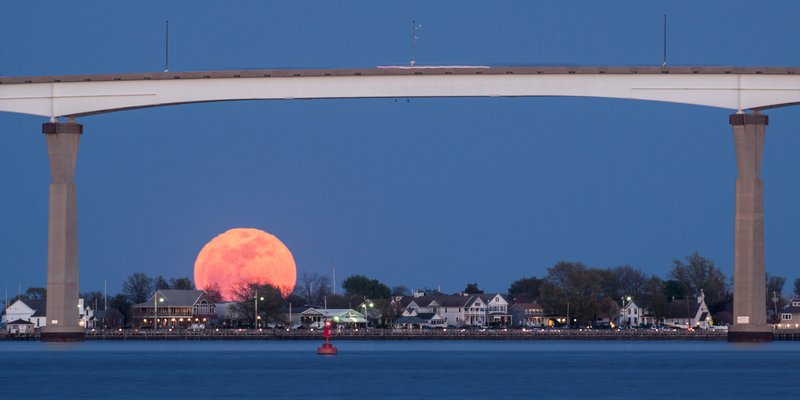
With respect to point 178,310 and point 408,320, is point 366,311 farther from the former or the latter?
point 178,310

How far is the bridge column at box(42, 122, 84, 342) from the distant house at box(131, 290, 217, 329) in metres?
79.0

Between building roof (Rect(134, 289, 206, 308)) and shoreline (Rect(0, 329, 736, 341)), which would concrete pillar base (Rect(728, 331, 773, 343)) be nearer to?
shoreline (Rect(0, 329, 736, 341))

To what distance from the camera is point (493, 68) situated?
91938mm

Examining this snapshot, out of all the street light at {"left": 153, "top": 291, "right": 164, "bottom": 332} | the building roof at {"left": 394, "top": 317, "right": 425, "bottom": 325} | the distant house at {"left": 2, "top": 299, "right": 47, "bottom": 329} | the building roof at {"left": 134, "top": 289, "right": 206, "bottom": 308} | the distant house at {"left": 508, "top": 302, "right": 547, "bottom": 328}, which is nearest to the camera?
the street light at {"left": 153, "top": 291, "right": 164, "bottom": 332}

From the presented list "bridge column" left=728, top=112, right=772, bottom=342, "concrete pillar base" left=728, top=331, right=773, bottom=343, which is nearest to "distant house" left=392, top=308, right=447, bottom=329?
"concrete pillar base" left=728, top=331, right=773, bottom=343

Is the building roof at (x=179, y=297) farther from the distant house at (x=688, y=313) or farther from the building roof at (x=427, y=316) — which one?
the distant house at (x=688, y=313)

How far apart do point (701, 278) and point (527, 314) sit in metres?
19.7

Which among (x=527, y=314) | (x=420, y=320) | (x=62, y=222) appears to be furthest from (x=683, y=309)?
(x=62, y=222)
